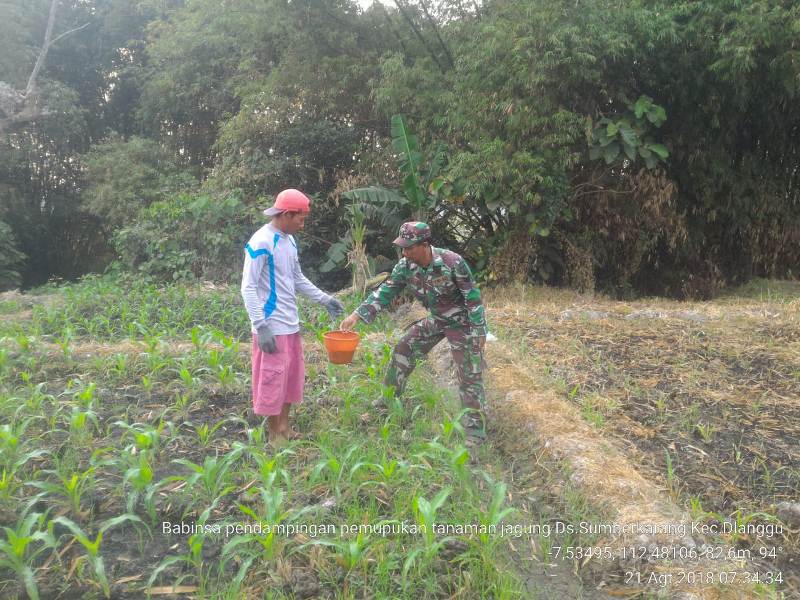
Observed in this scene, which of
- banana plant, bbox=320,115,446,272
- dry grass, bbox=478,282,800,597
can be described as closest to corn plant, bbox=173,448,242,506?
dry grass, bbox=478,282,800,597

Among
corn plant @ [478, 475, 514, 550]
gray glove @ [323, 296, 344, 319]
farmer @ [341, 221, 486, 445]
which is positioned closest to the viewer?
corn plant @ [478, 475, 514, 550]

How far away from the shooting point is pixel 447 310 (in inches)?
167

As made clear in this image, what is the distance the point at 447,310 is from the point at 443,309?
3 centimetres

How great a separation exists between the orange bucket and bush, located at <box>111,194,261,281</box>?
700 centimetres

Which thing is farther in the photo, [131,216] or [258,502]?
[131,216]

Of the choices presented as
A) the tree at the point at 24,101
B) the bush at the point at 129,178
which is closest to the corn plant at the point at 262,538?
the bush at the point at 129,178

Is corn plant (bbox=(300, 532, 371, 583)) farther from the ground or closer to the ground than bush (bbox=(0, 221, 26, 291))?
closer to the ground

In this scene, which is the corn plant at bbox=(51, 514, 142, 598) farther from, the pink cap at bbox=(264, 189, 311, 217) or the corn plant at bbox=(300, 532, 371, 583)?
the pink cap at bbox=(264, 189, 311, 217)

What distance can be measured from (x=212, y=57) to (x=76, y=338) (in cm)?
1004

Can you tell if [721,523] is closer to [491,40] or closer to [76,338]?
[76,338]

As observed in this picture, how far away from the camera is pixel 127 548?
2.82 meters

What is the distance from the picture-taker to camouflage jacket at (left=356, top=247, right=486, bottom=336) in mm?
4098

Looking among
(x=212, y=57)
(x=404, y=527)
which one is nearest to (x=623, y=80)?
(x=404, y=527)

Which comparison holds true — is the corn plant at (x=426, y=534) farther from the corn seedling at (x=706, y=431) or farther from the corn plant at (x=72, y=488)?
the corn seedling at (x=706, y=431)
